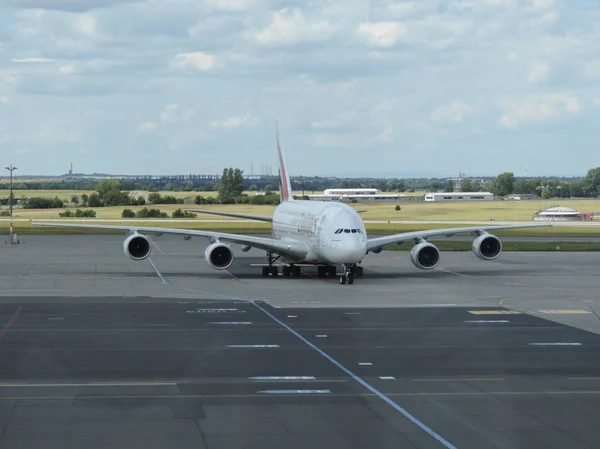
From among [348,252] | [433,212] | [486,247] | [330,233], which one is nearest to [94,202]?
[433,212]

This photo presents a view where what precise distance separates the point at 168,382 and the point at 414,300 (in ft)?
71.3

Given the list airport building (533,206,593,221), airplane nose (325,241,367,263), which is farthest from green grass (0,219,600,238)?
airplane nose (325,241,367,263)

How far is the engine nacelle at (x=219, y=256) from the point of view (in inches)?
2133

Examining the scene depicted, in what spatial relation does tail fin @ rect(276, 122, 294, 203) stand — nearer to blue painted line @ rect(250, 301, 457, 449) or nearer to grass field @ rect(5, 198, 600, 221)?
blue painted line @ rect(250, 301, 457, 449)

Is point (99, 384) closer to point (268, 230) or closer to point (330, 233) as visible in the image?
point (330, 233)

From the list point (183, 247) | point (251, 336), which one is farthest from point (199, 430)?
point (183, 247)

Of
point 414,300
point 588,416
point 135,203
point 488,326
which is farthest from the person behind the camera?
point 135,203

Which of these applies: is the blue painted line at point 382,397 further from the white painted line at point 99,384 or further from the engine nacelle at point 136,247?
the engine nacelle at point 136,247

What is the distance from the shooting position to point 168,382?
24.3m

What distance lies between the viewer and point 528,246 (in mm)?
83500

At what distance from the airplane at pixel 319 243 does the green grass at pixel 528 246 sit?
71.7 feet

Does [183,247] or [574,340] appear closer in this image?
[574,340]

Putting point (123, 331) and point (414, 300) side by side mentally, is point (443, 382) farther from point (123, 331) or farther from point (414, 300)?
point (414, 300)

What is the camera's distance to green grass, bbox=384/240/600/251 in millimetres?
80875
